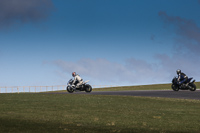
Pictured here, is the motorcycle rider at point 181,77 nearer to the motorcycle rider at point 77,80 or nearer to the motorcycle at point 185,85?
the motorcycle at point 185,85

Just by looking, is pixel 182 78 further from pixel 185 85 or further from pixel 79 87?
pixel 79 87

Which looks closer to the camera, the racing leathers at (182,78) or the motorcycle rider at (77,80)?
the motorcycle rider at (77,80)

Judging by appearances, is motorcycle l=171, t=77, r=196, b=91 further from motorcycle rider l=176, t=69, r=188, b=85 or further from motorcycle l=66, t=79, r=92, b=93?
motorcycle l=66, t=79, r=92, b=93

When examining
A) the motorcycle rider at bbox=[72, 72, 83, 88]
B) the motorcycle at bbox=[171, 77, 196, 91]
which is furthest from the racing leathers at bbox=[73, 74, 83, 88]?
the motorcycle at bbox=[171, 77, 196, 91]

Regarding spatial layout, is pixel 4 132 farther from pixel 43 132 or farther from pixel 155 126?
pixel 155 126

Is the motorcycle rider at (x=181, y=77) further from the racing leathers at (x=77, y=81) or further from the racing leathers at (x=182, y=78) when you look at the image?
the racing leathers at (x=77, y=81)

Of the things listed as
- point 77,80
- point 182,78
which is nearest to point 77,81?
point 77,80

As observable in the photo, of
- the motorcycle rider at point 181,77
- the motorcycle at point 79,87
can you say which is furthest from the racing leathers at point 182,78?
the motorcycle at point 79,87

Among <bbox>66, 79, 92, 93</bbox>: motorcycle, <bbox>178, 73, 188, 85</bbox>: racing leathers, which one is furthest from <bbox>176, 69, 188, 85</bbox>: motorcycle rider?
<bbox>66, 79, 92, 93</bbox>: motorcycle

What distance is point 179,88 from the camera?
35.8 meters

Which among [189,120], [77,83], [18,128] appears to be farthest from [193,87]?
[18,128]

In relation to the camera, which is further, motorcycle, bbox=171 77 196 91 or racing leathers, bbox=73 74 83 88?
motorcycle, bbox=171 77 196 91

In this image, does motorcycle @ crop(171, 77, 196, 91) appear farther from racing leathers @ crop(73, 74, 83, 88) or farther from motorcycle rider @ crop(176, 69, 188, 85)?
racing leathers @ crop(73, 74, 83, 88)

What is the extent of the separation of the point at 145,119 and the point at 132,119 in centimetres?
58
